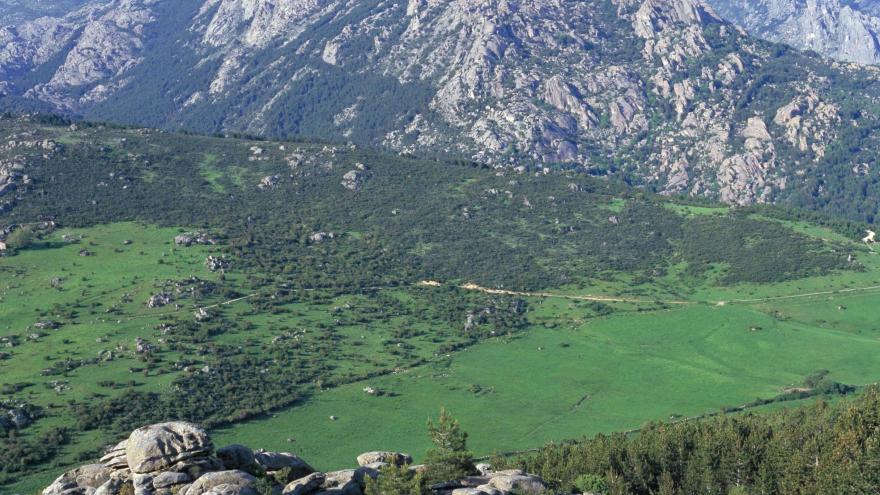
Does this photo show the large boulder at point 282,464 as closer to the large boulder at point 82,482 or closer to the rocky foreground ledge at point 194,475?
the rocky foreground ledge at point 194,475

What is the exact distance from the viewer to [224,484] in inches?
3127

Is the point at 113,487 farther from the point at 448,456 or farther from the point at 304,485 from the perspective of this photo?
the point at 448,456

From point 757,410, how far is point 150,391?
4637 inches

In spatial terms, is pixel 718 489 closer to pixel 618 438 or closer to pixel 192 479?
pixel 618 438

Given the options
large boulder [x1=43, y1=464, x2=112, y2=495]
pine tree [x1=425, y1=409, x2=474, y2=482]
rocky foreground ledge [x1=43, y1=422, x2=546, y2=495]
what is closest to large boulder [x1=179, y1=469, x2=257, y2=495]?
rocky foreground ledge [x1=43, y1=422, x2=546, y2=495]

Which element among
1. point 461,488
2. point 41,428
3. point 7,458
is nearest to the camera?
point 461,488

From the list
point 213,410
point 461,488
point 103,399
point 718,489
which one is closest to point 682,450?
point 718,489

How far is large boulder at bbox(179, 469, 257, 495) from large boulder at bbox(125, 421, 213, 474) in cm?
462

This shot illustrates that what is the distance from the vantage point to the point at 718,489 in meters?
125

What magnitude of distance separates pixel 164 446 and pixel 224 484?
8.48 metres

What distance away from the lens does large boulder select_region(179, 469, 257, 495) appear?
258 ft

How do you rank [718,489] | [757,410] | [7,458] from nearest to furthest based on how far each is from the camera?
1. [718,489]
2. [7,458]
3. [757,410]

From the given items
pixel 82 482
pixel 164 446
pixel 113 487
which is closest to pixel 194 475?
pixel 164 446

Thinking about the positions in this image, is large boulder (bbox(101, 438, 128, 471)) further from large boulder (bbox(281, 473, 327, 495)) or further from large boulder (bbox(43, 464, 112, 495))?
large boulder (bbox(281, 473, 327, 495))
